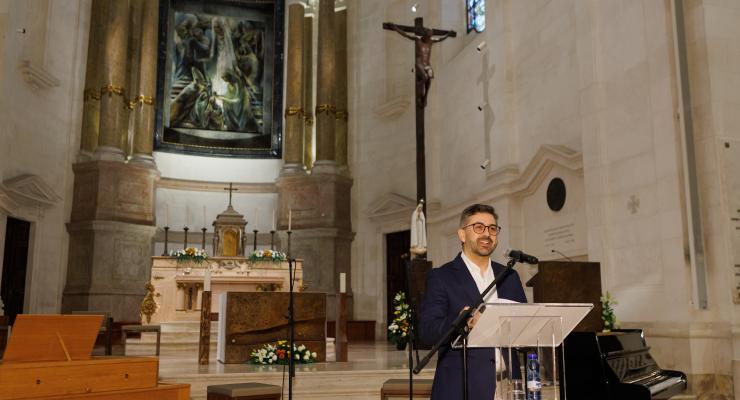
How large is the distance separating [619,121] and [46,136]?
39.4ft

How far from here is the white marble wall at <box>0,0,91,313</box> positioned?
547 inches

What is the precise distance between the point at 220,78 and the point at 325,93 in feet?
9.50

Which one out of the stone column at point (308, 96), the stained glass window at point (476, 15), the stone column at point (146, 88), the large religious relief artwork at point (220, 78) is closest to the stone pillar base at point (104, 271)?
the stone column at point (146, 88)

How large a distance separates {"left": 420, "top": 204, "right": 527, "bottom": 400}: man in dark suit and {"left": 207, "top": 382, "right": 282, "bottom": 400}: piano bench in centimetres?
309

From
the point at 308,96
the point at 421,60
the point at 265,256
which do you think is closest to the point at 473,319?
the point at 421,60

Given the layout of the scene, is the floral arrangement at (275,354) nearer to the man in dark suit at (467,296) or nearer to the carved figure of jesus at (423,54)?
the man in dark suit at (467,296)

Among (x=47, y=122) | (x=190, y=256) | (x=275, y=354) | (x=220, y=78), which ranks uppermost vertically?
(x=220, y=78)

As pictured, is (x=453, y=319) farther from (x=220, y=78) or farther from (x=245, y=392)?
Answer: (x=220, y=78)

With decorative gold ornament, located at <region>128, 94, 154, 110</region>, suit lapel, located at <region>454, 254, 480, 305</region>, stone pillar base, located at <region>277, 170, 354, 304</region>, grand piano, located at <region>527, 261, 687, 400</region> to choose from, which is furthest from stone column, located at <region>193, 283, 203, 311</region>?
suit lapel, located at <region>454, 254, 480, 305</region>

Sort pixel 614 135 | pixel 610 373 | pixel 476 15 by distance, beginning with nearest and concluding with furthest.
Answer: pixel 610 373
pixel 614 135
pixel 476 15

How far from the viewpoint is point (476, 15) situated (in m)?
15.2

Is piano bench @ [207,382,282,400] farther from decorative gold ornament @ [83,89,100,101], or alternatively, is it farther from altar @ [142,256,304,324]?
decorative gold ornament @ [83,89,100,101]

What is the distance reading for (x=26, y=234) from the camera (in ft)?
47.9

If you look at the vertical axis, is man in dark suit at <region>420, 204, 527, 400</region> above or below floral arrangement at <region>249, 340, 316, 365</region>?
above
